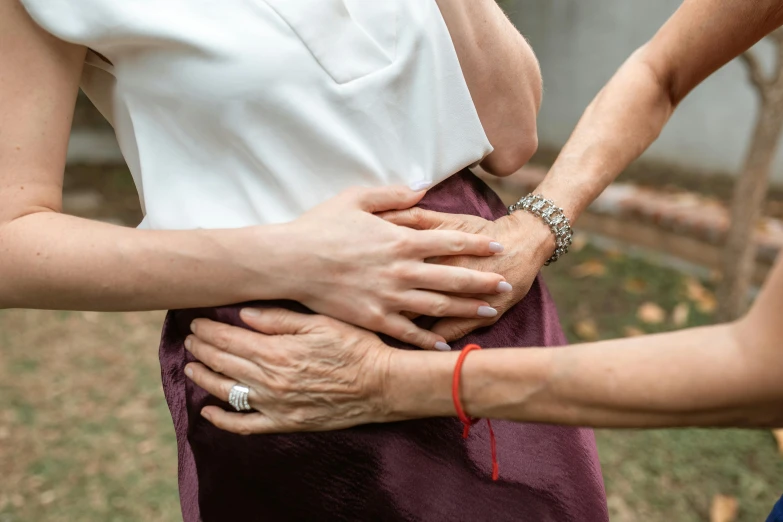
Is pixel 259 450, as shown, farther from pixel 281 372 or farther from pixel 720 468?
pixel 720 468

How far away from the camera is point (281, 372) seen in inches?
46.1

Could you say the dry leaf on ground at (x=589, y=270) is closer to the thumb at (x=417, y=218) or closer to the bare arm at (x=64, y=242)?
the thumb at (x=417, y=218)

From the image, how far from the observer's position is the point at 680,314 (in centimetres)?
Result: 380

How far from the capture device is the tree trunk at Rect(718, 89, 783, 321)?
3219 mm

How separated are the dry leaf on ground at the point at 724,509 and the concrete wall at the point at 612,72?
2.67 metres

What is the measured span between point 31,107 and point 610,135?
3.73 feet

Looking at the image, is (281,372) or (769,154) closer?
(281,372)

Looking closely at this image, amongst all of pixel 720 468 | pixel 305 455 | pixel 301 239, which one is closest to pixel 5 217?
pixel 301 239

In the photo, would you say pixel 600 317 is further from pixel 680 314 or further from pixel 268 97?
pixel 268 97

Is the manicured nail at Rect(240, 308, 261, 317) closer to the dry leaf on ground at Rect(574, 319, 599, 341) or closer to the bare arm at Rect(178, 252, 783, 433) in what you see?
the bare arm at Rect(178, 252, 783, 433)

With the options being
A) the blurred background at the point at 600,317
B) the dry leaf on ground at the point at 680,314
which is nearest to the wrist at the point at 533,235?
the blurred background at the point at 600,317

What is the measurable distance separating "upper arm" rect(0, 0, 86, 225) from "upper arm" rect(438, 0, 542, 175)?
67 centimetres

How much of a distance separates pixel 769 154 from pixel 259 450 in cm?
298

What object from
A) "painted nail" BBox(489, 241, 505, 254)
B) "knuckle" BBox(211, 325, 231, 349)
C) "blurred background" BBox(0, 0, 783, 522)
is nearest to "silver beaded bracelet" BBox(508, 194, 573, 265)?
"painted nail" BBox(489, 241, 505, 254)
